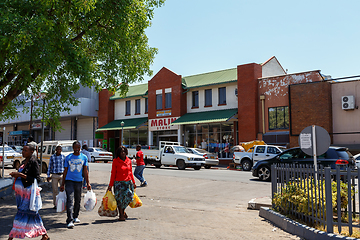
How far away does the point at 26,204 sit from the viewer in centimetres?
589

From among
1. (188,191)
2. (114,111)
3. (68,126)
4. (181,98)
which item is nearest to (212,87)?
(181,98)

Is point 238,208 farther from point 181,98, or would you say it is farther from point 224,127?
point 181,98

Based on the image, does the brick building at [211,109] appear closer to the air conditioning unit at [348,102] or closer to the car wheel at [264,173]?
the air conditioning unit at [348,102]

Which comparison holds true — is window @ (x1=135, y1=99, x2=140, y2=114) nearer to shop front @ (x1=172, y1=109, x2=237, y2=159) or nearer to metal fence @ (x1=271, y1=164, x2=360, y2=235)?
shop front @ (x1=172, y1=109, x2=237, y2=159)

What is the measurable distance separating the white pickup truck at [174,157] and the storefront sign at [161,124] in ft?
32.2

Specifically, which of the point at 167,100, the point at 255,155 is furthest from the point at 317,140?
the point at 167,100

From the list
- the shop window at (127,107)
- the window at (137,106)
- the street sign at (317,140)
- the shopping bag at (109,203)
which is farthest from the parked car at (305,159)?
the shop window at (127,107)

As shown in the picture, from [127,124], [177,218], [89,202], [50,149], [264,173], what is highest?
[127,124]

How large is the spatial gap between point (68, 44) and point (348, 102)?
21.5 meters

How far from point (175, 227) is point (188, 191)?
6540 mm

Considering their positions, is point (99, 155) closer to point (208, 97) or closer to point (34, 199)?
point (208, 97)

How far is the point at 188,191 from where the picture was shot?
558 inches

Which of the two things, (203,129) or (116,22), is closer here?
(116,22)

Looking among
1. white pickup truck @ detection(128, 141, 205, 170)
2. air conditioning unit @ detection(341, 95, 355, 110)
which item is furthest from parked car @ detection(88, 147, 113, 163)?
air conditioning unit @ detection(341, 95, 355, 110)
